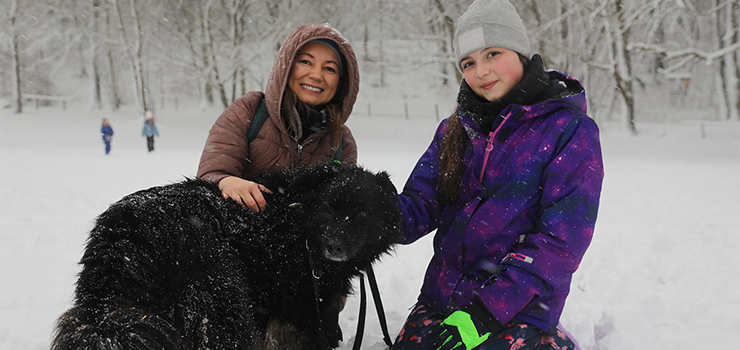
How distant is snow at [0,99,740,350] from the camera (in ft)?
10.2

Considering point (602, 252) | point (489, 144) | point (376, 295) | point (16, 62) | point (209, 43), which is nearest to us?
point (489, 144)

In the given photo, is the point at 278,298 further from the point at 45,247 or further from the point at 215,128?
the point at 45,247

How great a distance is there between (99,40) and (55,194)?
20.2 metres

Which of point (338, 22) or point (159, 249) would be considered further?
point (338, 22)

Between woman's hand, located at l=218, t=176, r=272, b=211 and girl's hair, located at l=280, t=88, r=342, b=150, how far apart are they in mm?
769

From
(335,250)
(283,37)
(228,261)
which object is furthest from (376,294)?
(283,37)

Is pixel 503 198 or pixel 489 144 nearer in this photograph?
pixel 503 198

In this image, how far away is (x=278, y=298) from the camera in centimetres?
244

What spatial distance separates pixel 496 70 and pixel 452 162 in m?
0.56

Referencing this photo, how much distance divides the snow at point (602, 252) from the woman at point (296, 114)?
0.72m

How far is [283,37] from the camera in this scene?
21.8 m

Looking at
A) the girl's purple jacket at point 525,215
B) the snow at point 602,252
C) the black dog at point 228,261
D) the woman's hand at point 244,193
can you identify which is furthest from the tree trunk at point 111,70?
the girl's purple jacket at point 525,215

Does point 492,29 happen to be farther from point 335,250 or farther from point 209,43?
point 209,43

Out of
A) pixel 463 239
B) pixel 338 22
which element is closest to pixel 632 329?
pixel 463 239
